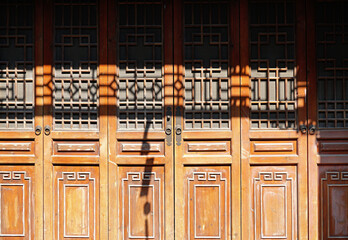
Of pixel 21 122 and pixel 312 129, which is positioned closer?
pixel 312 129

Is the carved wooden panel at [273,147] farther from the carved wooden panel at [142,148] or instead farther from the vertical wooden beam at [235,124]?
the carved wooden panel at [142,148]

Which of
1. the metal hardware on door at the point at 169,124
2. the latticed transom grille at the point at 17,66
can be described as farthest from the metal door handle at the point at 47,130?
the metal hardware on door at the point at 169,124

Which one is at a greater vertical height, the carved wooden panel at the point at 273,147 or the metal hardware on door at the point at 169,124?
the metal hardware on door at the point at 169,124

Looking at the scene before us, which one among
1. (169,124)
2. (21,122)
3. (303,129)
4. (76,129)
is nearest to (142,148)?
(169,124)

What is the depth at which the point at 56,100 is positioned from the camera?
4660mm

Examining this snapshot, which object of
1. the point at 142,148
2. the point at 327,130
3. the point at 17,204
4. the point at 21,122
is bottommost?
the point at 17,204

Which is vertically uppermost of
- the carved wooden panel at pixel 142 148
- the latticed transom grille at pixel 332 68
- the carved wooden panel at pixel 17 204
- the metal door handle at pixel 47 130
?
the latticed transom grille at pixel 332 68

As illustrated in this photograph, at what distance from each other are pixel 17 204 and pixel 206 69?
8.97ft

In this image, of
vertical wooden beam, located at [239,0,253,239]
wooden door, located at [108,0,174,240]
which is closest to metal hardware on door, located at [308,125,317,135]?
vertical wooden beam, located at [239,0,253,239]

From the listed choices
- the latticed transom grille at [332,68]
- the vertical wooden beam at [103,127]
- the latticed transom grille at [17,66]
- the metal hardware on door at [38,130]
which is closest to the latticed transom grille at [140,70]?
the vertical wooden beam at [103,127]

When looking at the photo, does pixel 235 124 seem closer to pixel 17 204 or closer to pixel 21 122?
pixel 21 122

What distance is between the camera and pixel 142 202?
4633 mm

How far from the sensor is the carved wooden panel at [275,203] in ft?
15.1

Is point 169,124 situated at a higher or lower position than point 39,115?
lower
